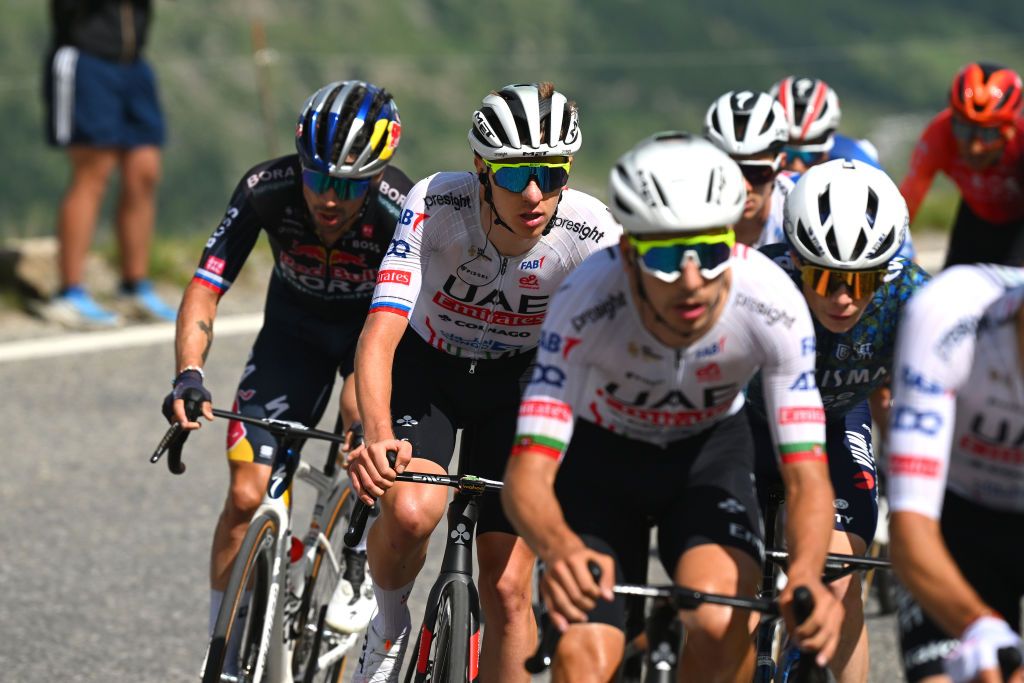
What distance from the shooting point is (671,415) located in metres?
4.29

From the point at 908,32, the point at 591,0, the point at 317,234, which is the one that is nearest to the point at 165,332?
the point at 317,234

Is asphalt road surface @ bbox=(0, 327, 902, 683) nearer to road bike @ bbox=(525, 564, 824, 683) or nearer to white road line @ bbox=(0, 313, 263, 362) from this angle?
white road line @ bbox=(0, 313, 263, 362)

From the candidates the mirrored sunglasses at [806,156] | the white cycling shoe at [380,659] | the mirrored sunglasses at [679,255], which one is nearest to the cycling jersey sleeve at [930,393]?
the mirrored sunglasses at [679,255]

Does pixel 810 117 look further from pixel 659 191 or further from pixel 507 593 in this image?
pixel 659 191

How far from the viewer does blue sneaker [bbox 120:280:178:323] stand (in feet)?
38.2

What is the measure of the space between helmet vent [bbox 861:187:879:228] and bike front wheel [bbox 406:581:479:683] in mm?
1562

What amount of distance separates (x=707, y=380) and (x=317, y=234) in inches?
84.5

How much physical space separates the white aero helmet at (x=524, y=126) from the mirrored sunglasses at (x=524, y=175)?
0.11ft

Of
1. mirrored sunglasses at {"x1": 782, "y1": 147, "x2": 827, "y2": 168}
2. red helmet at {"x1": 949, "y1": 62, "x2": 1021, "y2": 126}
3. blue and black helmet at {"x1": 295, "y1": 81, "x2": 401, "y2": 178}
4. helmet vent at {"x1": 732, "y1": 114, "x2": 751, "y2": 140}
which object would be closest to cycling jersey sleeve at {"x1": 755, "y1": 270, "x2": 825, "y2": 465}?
blue and black helmet at {"x1": 295, "y1": 81, "x2": 401, "y2": 178}

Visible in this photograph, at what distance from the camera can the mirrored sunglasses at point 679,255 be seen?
3902 mm

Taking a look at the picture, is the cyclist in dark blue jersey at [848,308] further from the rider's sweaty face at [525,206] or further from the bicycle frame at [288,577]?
the bicycle frame at [288,577]

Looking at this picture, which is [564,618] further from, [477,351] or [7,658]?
[7,658]

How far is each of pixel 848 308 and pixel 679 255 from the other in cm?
115

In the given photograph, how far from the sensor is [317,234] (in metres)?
5.93
